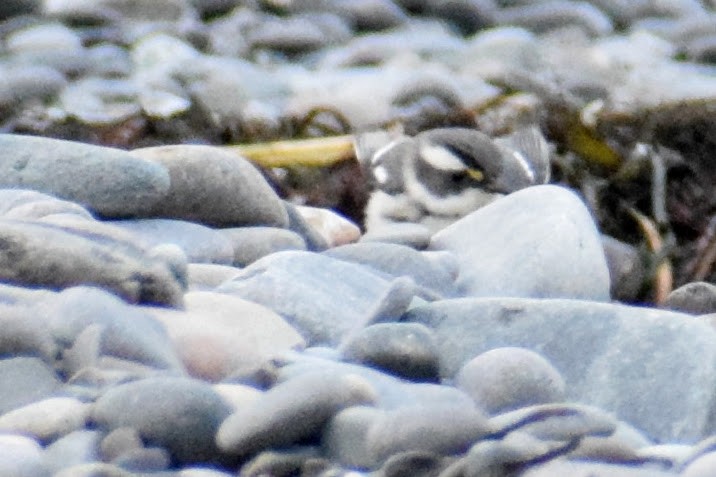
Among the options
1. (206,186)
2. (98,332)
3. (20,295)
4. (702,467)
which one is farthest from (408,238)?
(702,467)

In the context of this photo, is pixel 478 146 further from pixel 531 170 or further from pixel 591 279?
pixel 591 279

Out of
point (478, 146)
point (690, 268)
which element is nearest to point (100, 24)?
point (478, 146)

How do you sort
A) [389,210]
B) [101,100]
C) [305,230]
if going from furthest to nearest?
[101,100], [389,210], [305,230]

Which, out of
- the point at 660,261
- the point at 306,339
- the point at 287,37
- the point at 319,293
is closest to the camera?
the point at 306,339

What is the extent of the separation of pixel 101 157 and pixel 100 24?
4741 mm

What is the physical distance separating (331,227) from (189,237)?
871 millimetres

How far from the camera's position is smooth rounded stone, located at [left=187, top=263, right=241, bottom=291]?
11.7 ft

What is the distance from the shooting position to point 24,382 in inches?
105

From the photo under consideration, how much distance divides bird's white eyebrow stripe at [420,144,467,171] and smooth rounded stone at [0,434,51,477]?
375 cm

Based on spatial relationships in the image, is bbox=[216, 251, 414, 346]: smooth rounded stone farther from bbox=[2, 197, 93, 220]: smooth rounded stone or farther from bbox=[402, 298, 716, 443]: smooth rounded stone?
bbox=[2, 197, 93, 220]: smooth rounded stone

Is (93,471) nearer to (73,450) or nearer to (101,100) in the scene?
(73,450)

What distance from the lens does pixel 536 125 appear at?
6.78 meters

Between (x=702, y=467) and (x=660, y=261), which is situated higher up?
(x=702, y=467)

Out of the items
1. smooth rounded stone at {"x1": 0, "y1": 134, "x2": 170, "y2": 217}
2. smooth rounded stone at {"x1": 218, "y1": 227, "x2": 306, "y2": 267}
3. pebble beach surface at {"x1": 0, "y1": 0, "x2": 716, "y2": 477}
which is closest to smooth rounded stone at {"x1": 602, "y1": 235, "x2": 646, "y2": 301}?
pebble beach surface at {"x1": 0, "y1": 0, "x2": 716, "y2": 477}
